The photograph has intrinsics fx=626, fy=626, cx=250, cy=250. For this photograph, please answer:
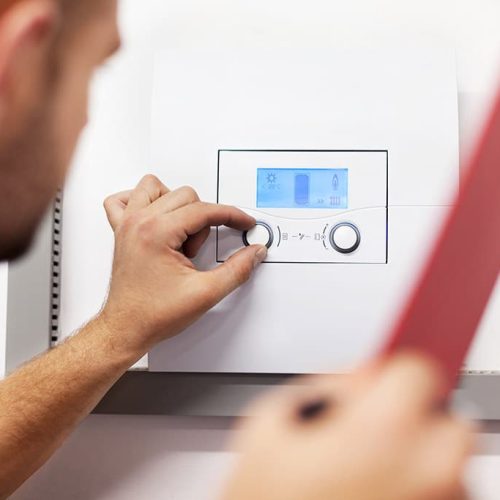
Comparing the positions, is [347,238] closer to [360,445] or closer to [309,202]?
[309,202]

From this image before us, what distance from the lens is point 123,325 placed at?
0.46 metres

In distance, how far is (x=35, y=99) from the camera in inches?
7.1

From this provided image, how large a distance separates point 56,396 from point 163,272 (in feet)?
0.39

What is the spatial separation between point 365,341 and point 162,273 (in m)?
0.16

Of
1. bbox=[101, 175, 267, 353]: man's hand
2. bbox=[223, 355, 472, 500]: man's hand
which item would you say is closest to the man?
bbox=[223, 355, 472, 500]: man's hand

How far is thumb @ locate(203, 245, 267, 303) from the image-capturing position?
0.47m

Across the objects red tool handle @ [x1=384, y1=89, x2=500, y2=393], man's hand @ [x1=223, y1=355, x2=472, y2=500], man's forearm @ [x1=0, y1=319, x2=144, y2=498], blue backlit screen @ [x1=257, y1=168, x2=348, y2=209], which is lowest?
man's forearm @ [x1=0, y1=319, x2=144, y2=498]

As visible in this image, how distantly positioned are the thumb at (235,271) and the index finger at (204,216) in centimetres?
3

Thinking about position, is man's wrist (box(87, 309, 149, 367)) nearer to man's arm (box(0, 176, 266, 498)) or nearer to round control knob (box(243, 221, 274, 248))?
man's arm (box(0, 176, 266, 498))

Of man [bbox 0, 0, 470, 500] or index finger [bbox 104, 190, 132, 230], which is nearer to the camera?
man [bbox 0, 0, 470, 500]

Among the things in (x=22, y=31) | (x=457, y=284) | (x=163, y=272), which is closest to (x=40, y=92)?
(x=22, y=31)

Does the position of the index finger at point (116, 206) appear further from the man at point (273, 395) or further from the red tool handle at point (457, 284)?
the red tool handle at point (457, 284)

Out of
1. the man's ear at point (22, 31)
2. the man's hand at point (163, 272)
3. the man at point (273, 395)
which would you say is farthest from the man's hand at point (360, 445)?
the man's hand at point (163, 272)

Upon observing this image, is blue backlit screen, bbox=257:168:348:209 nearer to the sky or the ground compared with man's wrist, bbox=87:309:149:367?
nearer to the sky
